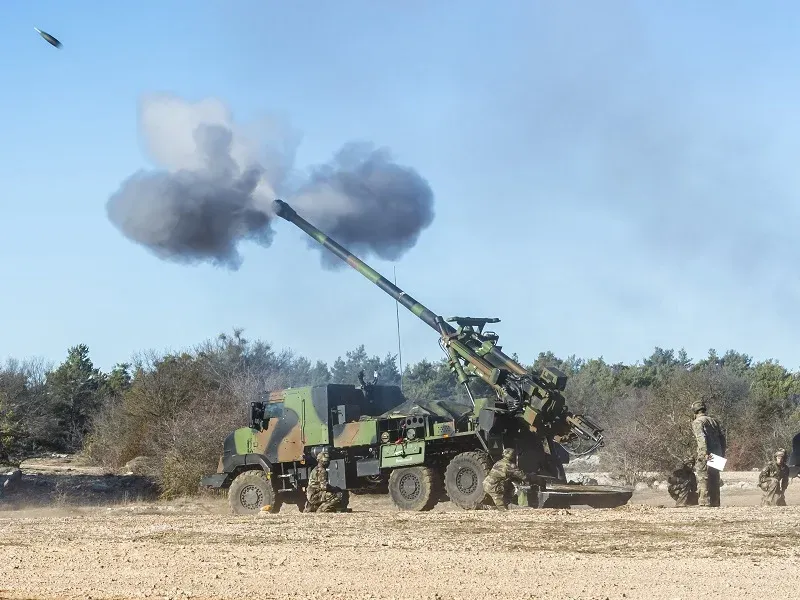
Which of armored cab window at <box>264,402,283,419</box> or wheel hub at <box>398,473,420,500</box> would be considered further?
armored cab window at <box>264,402,283,419</box>

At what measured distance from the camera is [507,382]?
1995cm

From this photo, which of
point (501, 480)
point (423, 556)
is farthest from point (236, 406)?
point (423, 556)

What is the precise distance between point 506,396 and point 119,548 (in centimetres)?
877

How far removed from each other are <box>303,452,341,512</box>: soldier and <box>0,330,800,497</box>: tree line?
2.96 metres

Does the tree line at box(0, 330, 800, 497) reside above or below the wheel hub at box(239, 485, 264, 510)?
above

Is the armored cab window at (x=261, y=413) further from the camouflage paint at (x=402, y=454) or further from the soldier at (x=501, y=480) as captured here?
the soldier at (x=501, y=480)

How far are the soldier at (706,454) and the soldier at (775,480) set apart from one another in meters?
1.13

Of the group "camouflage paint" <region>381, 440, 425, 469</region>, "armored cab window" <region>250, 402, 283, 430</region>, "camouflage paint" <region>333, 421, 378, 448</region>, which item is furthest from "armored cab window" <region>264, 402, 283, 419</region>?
"camouflage paint" <region>381, 440, 425, 469</region>

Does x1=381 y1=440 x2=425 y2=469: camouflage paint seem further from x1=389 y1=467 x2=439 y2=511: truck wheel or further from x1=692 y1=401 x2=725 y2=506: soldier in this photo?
x1=692 y1=401 x2=725 y2=506: soldier

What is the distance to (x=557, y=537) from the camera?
12.9 meters

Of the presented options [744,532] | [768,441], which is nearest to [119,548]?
[744,532]

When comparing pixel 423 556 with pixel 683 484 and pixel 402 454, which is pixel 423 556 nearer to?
pixel 683 484

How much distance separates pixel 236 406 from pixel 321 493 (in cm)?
1581

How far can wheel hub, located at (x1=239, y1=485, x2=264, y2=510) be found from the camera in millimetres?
21375
